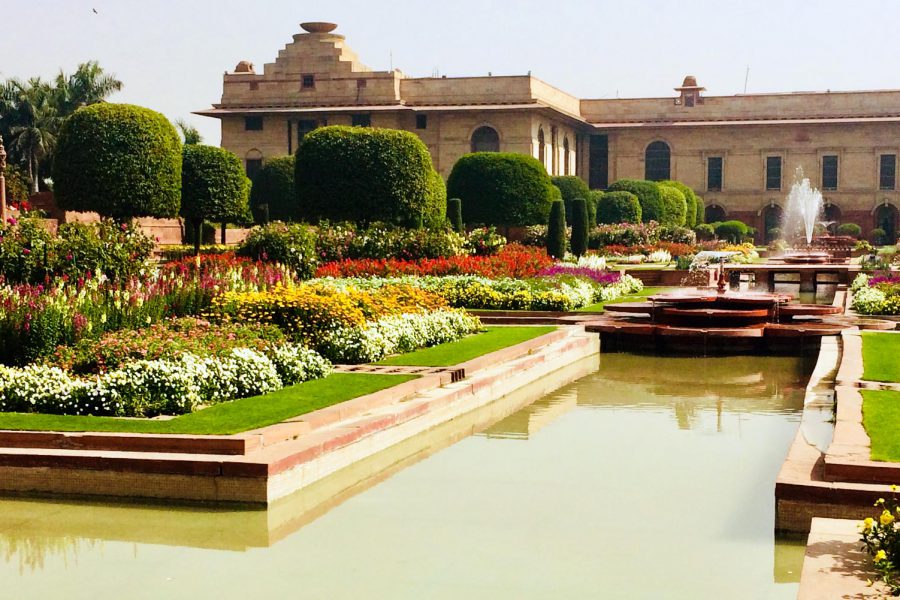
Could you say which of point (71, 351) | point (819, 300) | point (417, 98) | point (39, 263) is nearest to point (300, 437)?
point (71, 351)

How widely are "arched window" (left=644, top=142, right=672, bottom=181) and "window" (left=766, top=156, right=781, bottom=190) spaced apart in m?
4.42

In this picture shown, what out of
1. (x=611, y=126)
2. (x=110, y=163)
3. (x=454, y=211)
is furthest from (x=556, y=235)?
(x=611, y=126)

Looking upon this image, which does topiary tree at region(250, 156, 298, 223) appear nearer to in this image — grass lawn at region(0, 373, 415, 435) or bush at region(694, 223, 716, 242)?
bush at region(694, 223, 716, 242)

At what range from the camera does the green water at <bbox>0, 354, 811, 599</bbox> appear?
6312mm

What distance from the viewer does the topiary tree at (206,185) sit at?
105 ft

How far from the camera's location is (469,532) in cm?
725

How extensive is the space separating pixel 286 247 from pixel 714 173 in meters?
39.8

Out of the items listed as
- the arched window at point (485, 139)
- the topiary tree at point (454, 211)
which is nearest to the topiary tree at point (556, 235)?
the topiary tree at point (454, 211)

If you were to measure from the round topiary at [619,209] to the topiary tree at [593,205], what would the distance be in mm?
276

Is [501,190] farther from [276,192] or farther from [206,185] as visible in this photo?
[276,192]

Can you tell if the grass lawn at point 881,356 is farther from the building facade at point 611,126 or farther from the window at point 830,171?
the window at point 830,171

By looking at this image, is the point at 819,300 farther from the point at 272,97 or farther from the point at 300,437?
the point at 272,97


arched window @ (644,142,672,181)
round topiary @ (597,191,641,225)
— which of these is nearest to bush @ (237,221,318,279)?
round topiary @ (597,191,641,225)

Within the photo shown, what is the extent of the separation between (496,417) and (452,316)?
411cm
